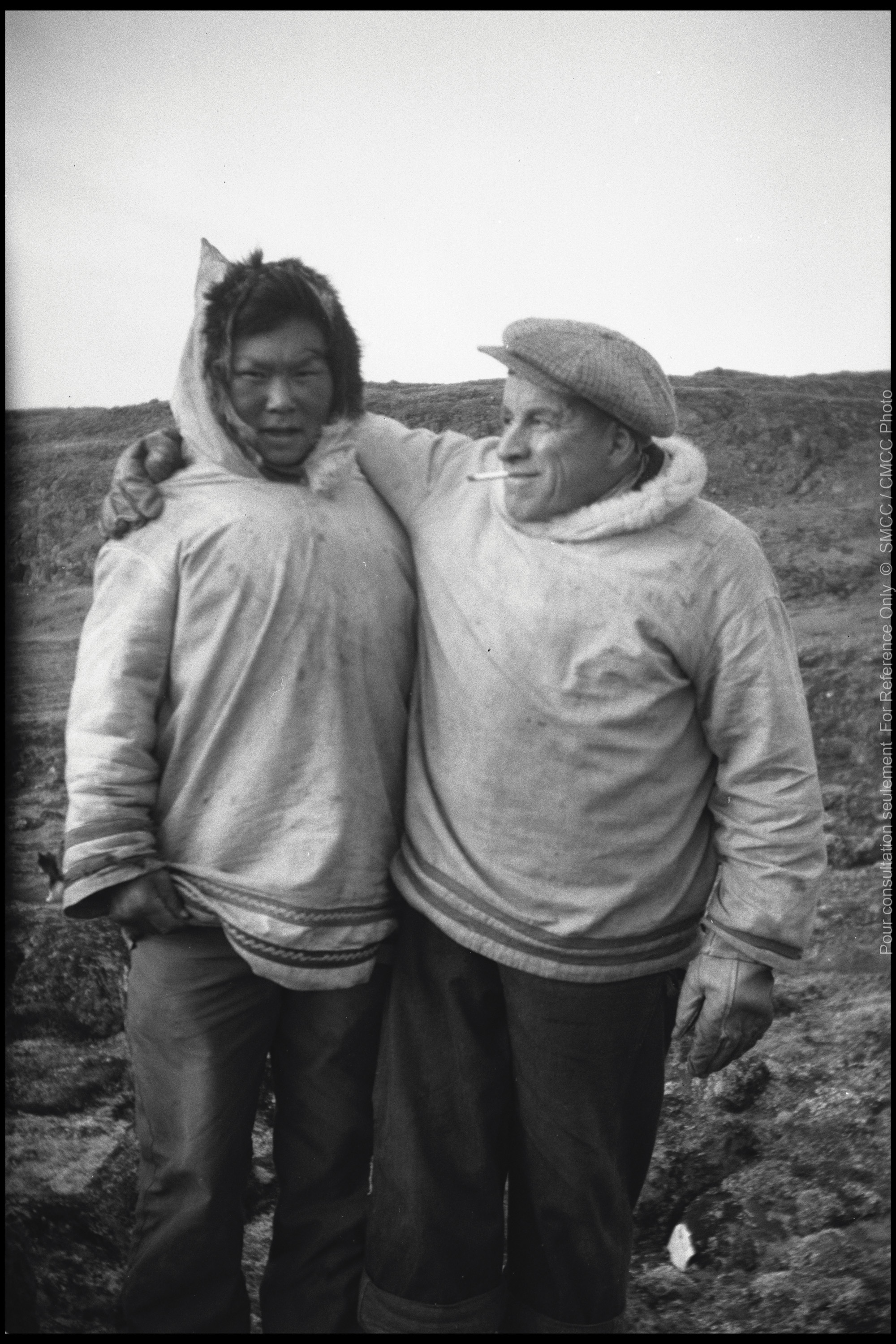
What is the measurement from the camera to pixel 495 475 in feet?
7.09

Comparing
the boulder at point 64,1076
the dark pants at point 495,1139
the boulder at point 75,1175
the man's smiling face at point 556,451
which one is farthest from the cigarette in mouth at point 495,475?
the boulder at point 75,1175

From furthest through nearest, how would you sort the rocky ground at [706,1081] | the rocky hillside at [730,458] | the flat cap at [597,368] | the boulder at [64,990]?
the rocky hillside at [730,458], the boulder at [64,990], the rocky ground at [706,1081], the flat cap at [597,368]

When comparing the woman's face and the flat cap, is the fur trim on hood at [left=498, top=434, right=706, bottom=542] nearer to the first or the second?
the flat cap

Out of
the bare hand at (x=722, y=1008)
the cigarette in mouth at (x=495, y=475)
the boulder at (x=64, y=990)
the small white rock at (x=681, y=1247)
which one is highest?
the cigarette in mouth at (x=495, y=475)

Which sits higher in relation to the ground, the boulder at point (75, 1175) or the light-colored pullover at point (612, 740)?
the light-colored pullover at point (612, 740)

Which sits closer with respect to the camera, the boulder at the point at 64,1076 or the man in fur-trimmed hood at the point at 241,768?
the man in fur-trimmed hood at the point at 241,768

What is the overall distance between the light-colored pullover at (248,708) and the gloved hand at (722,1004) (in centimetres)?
58

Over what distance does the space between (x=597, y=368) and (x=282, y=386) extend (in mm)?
552

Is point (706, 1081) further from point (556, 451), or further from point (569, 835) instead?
point (556, 451)

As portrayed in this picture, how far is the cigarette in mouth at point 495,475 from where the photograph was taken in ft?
6.97

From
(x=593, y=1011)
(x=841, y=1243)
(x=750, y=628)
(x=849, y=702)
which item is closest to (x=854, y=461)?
(x=849, y=702)

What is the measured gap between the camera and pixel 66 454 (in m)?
2.92

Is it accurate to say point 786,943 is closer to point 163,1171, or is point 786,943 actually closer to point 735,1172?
point 735,1172

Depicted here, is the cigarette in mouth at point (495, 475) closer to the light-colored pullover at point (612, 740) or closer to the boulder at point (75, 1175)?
the light-colored pullover at point (612, 740)
